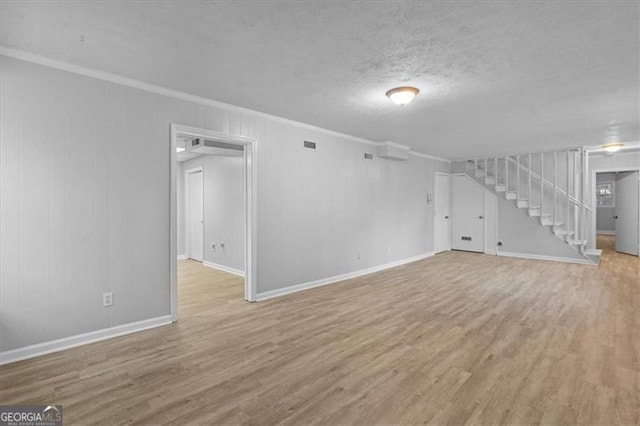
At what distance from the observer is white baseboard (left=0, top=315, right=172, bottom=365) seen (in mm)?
2551

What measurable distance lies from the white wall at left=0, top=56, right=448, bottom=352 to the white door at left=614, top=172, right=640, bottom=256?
888 centimetres

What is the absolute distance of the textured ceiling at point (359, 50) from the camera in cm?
201

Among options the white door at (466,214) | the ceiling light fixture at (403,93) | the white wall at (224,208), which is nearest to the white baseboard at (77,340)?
the white wall at (224,208)

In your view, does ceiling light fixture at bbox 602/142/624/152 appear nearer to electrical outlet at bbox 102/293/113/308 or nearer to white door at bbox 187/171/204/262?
white door at bbox 187/171/204/262

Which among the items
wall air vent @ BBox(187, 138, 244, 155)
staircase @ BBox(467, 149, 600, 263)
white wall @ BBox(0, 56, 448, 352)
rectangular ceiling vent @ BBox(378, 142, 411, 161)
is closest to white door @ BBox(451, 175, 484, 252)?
staircase @ BBox(467, 149, 600, 263)

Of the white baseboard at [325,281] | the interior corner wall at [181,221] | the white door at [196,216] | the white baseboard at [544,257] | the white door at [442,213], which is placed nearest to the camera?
the white baseboard at [325,281]

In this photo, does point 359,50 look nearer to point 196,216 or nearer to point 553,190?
point 196,216

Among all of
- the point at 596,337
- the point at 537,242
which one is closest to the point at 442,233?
the point at 537,242

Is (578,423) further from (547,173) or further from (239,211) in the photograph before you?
(547,173)

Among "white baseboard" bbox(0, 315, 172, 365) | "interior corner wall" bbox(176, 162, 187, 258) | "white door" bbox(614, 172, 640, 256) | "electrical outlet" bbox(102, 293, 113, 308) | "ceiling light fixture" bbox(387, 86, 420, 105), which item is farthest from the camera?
"interior corner wall" bbox(176, 162, 187, 258)

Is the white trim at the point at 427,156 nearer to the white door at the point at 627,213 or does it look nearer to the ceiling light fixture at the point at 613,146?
the ceiling light fixture at the point at 613,146

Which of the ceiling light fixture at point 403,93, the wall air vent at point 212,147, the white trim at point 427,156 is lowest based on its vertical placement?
the wall air vent at point 212,147

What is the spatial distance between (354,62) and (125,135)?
2.43 meters

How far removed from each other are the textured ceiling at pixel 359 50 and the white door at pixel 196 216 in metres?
3.95
